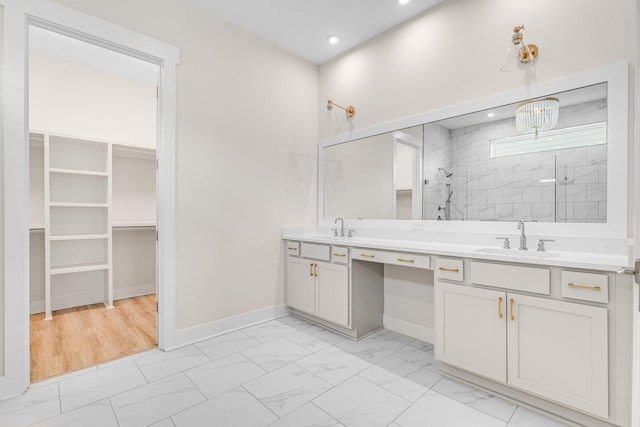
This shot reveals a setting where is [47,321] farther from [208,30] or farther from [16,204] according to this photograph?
[208,30]

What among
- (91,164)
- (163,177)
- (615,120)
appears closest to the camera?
(615,120)

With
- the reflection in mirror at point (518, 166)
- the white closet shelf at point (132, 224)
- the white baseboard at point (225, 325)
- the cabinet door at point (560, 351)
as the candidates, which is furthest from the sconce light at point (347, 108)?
the white closet shelf at point (132, 224)

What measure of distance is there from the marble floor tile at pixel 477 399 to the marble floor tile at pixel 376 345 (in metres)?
0.53

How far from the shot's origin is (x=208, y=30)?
2.81 m

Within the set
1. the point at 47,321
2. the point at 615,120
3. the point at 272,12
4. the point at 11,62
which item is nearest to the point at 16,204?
the point at 11,62

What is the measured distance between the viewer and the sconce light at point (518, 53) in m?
2.15

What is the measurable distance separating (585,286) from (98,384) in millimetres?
2950

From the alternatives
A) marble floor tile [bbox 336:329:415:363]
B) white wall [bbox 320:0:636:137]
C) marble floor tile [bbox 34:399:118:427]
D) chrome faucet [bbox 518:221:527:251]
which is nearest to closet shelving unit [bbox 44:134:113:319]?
marble floor tile [bbox 34:399:118:427]

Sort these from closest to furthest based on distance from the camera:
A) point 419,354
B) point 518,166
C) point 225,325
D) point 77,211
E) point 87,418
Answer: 1. point 87,418
2. point 518,166
3. point 419,354
4. point 225,325
5. point 77,211

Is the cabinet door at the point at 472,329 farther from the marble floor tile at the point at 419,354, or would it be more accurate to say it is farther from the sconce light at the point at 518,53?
the sconce light at the point at 518,53

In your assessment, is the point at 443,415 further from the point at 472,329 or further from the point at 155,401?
the point at 155,401

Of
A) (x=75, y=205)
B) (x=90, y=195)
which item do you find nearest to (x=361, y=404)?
(x=75, y=205)

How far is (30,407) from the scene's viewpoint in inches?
69.6

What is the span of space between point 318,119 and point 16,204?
2859 mm
